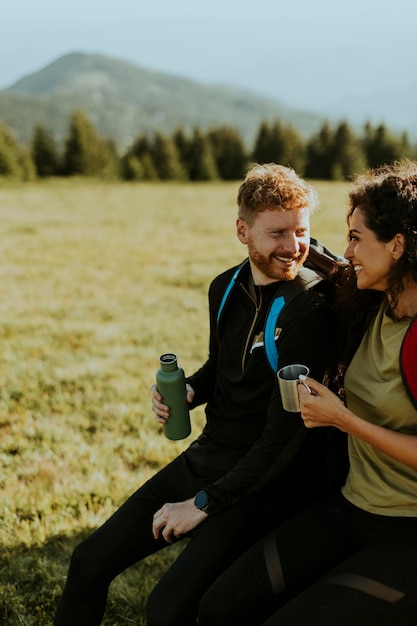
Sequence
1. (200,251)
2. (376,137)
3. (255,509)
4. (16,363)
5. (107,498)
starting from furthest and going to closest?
(376,137), (200,251), (16,363), (107,498), (255,509)

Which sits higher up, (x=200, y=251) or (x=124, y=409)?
(x=124, y=409)

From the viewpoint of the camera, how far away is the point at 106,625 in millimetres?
3799

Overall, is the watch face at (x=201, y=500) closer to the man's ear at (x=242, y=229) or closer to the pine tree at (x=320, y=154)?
the man's ear at (x=242, y=229)

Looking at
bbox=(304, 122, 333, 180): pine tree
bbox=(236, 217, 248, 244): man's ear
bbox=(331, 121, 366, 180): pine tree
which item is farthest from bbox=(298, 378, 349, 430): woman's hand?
bbox=(304, 122, 333, 180): pine tree

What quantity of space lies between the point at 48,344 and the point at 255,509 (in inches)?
255

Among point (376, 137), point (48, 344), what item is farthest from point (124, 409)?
point (376, 137)

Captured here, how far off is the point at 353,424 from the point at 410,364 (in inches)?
15.5

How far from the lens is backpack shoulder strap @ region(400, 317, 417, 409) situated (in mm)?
2840

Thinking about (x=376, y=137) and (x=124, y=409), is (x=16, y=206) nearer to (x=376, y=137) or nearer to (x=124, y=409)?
(x=124, y=409)

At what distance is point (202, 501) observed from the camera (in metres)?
3.30

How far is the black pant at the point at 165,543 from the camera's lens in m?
3.02

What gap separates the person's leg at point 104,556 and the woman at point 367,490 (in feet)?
1.93

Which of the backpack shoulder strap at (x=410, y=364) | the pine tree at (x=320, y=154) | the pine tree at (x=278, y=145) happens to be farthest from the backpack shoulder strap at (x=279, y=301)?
the pine tree at (x=320, y=154)

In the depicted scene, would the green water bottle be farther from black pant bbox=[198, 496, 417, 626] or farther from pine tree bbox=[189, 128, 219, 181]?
pine tree bbox=[189, 128, 219, 181]
